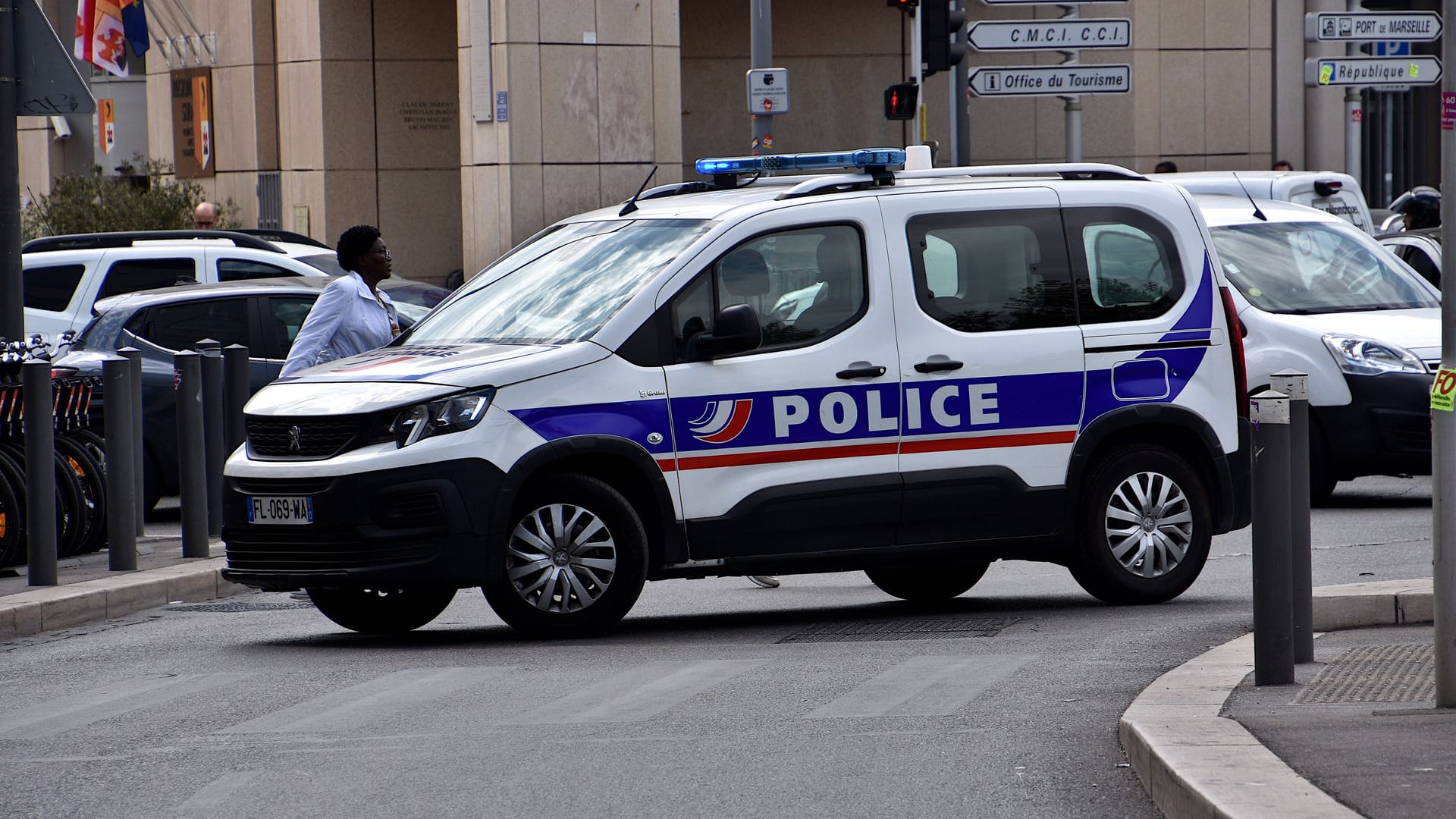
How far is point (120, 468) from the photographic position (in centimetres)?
1033

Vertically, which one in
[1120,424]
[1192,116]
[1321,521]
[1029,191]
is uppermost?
[1192,116]

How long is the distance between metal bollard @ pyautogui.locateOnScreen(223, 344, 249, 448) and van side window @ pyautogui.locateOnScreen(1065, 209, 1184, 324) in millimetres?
→ 4867

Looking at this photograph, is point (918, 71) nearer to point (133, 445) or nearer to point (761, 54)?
point (761, 54)

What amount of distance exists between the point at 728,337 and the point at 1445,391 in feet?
11.0

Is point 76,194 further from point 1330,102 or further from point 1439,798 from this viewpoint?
point 1439,798

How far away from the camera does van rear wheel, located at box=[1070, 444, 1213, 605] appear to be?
9188 mm

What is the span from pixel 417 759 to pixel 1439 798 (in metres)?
2.89

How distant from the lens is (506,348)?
855 cm

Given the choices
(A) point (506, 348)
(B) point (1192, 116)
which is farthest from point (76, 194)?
(A) point (506, 348)

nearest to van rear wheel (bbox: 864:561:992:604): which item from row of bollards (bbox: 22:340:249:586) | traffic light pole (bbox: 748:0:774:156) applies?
row of bollards (bbox: 22:340:249:586)

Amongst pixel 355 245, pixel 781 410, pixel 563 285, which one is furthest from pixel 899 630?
pixel 355 245

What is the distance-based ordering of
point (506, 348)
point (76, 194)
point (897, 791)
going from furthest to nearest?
1. point (76, 194)
2. point (506, 348)
3. point (897, 791)

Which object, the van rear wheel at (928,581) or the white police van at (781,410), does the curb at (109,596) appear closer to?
the white police van at (781,410)

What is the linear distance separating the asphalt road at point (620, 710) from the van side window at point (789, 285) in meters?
1.27
